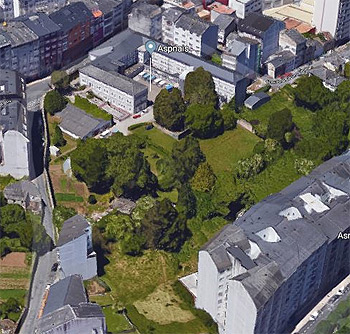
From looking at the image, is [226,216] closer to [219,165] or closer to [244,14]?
[219,165]

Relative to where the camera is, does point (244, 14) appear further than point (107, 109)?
Yes

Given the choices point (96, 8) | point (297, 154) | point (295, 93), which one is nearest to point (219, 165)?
point (297, 154)

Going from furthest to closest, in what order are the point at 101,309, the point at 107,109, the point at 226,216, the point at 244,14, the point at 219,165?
1. the point at 244,14
2. the point at 107,109
3. the point at 219,165
4. the point at 226,216
5. the point at 101,309

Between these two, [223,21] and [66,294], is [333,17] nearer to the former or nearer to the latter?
[223,21]

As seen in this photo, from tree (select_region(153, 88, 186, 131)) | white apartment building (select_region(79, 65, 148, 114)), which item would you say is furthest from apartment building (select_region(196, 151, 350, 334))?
white apartment building (select_region(79, 65, 148, 114))

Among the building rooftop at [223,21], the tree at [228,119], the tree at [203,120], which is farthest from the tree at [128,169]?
the building rooftop at [223,21]

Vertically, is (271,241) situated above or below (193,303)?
above
